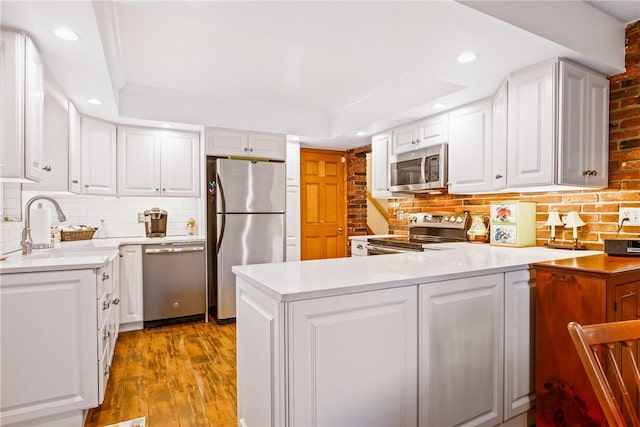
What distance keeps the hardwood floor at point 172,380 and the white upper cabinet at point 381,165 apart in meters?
2.21

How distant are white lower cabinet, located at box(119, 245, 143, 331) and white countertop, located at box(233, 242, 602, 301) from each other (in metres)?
2.36

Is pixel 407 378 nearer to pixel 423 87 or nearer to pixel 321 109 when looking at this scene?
pixel 423 87

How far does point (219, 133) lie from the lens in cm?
390

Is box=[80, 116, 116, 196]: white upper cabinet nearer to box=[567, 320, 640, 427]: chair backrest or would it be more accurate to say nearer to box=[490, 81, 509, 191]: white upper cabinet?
box=[490, 81, 509, 191]: white upper cabinet

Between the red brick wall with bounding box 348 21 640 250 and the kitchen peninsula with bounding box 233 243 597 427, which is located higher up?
the red brick wall with bounding box 348 21 640 250

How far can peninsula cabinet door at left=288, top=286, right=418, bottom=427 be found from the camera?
130cm

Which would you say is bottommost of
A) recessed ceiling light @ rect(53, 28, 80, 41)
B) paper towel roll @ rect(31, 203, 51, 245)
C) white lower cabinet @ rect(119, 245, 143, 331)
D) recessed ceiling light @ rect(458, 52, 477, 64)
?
white lower cabinet @ rect(119, 245, 143, 331)

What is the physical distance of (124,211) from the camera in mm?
4109

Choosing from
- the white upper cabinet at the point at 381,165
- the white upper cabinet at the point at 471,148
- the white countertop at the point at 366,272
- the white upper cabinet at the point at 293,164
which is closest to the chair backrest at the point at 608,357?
the white countertop at the point at 366,272

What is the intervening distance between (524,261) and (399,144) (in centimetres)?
212

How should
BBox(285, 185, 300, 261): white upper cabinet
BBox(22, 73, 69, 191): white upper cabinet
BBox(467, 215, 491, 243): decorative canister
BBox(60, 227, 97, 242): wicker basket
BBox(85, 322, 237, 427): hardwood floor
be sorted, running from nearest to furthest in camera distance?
BBox(85, 322, 237, 427): hardwood floor → BBox(22, 73, 69, 191): white upper cabinet → BBox(467, 215, 491, 243): decorative canister → BBox(60, 227, 97, 242): wicker basket → BBox(285, 185, 300, 261): white upper cabinet

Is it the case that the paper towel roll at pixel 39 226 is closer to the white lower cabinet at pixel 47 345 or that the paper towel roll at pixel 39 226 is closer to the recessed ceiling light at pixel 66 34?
the white lower cabinet at pixel 47 345

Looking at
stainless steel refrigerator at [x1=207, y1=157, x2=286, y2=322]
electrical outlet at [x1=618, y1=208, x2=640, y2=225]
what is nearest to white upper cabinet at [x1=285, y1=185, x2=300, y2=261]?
stainless steel refrigerator at [x1=207, y1=157, x2=286, y2=322]

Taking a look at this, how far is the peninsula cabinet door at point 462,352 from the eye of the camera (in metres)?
1.57
